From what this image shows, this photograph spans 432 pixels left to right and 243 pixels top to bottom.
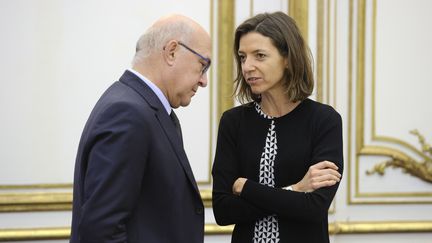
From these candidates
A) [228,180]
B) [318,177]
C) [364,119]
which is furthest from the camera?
[364,119]

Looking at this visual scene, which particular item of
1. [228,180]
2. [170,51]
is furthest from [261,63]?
[170,51]

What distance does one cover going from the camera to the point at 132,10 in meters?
3.18

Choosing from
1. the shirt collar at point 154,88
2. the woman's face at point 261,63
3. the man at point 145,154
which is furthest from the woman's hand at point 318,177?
the shirt collar at point 154,88

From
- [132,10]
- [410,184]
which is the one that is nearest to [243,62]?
[132,10]

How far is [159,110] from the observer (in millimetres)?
1556

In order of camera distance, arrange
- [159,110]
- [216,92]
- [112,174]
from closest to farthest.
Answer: [112,174] → [159,110] → [216,92]

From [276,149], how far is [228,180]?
0.19m

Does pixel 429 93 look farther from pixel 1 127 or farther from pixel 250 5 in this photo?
pixel 1 127

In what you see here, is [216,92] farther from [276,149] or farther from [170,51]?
[170,51]

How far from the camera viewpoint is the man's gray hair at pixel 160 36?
1.59 meters

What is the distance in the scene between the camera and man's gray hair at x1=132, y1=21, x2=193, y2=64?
1.59 metres

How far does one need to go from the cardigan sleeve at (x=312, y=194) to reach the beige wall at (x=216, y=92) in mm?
1328

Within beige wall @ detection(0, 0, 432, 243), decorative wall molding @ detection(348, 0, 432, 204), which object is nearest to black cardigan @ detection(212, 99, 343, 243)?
beige wall @ detection(0, 0, 432, 243)

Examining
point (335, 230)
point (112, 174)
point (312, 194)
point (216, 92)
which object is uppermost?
point (216, 92)
